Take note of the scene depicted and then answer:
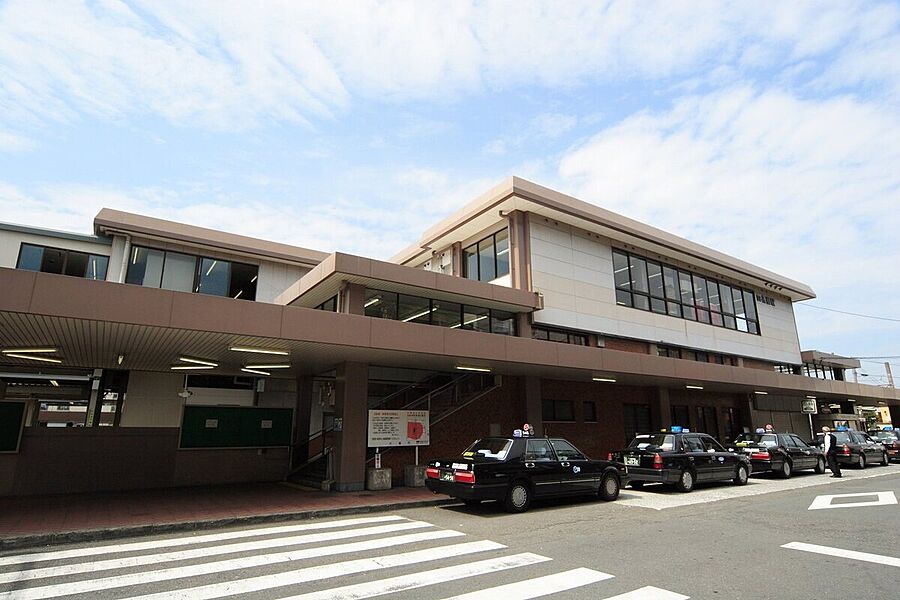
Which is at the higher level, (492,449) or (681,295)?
(681,295)

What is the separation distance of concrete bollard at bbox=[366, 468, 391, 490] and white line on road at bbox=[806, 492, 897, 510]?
10.2 metres

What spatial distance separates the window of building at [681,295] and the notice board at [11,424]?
20.9 metres

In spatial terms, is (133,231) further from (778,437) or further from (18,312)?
(778,437)

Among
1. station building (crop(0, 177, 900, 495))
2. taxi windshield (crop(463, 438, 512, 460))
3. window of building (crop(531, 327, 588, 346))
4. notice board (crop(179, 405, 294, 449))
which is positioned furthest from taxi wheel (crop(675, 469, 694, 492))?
notice board (crop(179, 405, 294, 449))

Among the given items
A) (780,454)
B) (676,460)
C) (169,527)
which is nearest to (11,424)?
(169,527)

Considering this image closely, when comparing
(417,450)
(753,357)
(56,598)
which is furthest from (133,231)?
(753,357)

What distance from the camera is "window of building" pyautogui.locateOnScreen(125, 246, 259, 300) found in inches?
738

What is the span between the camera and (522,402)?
18688 millimetres

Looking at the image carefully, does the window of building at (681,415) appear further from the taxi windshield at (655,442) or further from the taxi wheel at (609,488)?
the taxi wheel at (609,488)

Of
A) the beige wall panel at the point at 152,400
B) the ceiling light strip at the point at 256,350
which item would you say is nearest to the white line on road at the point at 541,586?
the ceiling light strip at the point at 256,350

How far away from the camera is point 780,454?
18.9m

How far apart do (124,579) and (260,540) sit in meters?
2.50

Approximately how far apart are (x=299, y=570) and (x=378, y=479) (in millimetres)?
7715

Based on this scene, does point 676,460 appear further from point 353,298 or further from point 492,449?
point 353,298
